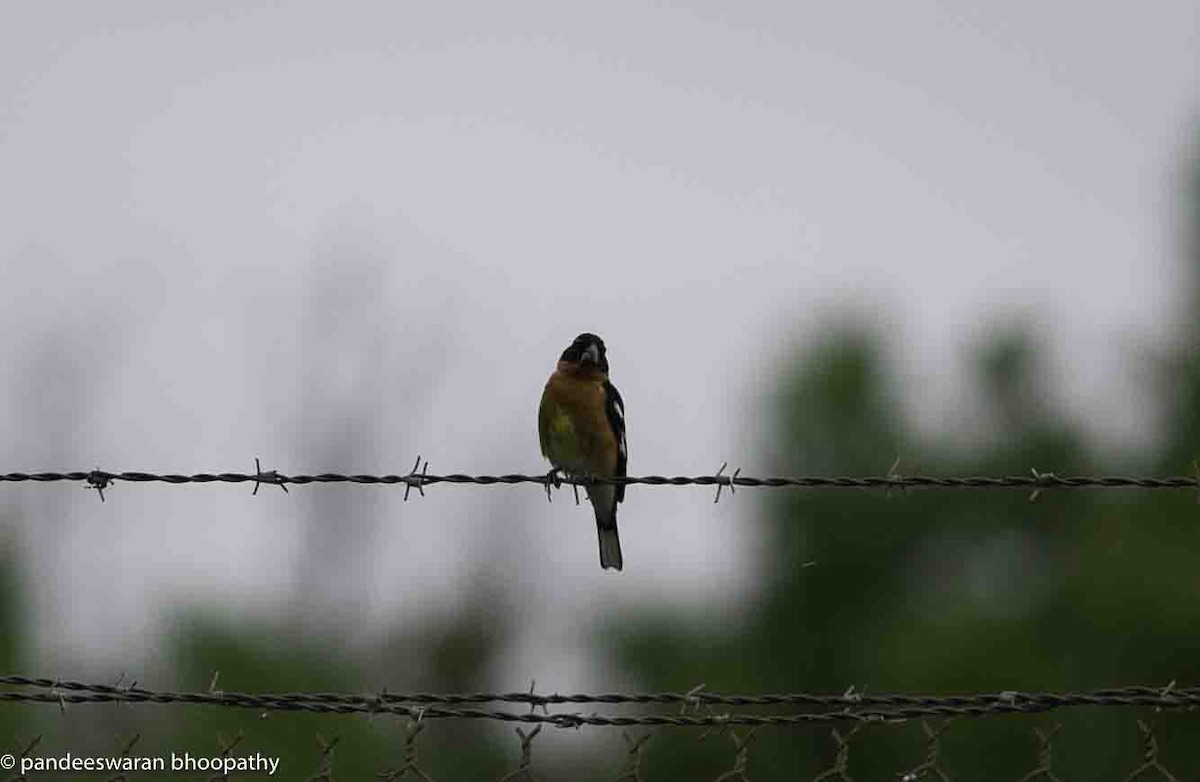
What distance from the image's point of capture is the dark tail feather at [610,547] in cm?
873

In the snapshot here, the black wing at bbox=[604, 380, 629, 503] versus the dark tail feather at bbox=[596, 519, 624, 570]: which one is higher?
the black wing at bbox=[604, 380, 629, 503]

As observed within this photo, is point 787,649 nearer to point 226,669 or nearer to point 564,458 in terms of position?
point 226,669

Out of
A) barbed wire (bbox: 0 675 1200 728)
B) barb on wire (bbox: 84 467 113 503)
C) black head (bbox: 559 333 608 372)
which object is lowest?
barbed wire (bbox: 0 675 1200 728)

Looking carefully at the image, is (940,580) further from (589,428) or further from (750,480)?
(750,480)

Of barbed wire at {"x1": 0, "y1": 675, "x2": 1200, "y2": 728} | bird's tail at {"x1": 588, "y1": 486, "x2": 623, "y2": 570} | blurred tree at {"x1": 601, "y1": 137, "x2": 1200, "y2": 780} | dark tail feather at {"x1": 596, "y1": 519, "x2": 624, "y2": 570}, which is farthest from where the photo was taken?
blurred tree at {"x1": 601, "y1": 137, "x2": 1200, "y2": 780}

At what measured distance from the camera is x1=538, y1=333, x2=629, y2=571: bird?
8.63 m

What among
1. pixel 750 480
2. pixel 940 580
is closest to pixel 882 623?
pixel 940 580

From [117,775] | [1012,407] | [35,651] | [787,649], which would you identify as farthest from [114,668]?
[117,775]

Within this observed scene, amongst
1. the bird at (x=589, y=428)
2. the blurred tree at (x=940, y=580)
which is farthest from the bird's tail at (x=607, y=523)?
the blurred tree at (x=940, y=580)

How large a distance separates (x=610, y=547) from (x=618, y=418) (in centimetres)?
64

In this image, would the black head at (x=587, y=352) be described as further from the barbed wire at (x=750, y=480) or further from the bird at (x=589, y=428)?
the barbed wire at (x=750, y=480)

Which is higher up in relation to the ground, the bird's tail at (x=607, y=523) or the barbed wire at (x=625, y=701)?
the bird's tail at (x=607, y=523)

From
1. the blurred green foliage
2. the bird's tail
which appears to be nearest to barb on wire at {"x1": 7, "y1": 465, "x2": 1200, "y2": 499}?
the bird's tail

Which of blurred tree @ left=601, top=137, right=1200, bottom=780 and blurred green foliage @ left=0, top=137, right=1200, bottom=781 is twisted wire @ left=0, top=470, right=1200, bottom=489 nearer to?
blurred green foliage @ left=0, top=137, right=1200, bottom=781
